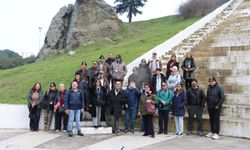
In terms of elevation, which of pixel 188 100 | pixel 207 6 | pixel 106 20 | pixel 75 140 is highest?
pixel 207 6

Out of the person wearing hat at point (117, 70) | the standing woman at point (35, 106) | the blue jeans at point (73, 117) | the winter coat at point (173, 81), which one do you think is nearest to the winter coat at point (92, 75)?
the person wearing hat at point (117, 70)

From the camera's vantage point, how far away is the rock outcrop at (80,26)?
30.1 m

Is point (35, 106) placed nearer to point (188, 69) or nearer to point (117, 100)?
point (117, 100)

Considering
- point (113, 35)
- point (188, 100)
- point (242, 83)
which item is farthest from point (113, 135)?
point (113, 35)

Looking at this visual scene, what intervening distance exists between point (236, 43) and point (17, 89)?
9.26m

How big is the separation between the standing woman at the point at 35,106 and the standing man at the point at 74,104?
1.36 m

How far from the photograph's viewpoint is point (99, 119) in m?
11.5

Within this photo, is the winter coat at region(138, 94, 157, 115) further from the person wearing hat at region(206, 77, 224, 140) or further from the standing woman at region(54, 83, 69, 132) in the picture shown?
the standing woman at region(54, 83, 69, 132)

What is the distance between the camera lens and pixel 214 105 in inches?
399

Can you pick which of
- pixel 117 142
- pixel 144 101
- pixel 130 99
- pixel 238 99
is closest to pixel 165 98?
pixel 144 101

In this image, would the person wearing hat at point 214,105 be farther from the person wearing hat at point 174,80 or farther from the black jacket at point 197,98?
the person wearing hat at point 174,80

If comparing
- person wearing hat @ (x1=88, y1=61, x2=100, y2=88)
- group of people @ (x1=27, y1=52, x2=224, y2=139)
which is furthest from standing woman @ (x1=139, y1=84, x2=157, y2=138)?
person wearing hat @ (x1=88, y1=61, x2=100, y2=88)

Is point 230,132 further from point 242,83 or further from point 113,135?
point 113,135

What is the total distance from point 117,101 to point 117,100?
1.2 inches
